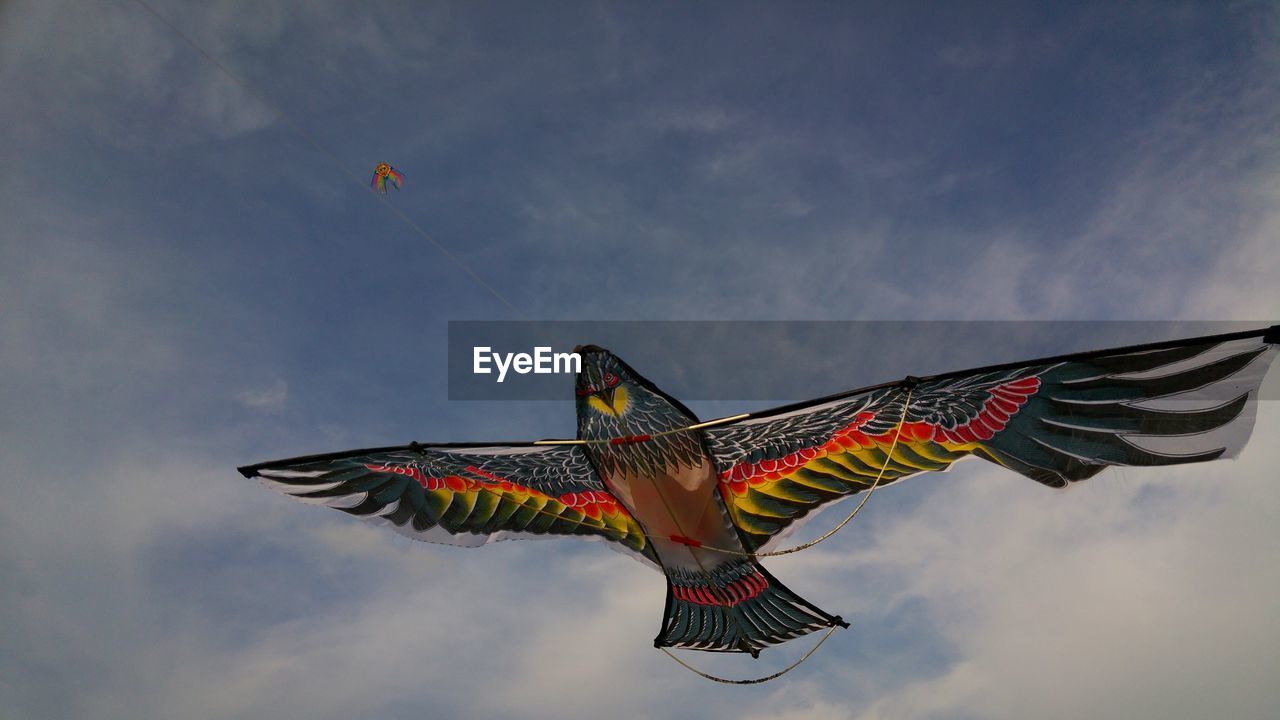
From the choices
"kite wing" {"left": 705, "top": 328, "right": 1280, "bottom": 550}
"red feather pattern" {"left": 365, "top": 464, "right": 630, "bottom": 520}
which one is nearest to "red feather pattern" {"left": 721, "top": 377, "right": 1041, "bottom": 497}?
"kite wing" {"left": 705, "top": 328, "right": 1280, "bottom": 550}

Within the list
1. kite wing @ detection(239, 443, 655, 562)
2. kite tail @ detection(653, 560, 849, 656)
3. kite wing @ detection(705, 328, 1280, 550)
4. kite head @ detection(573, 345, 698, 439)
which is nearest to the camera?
kite wing @ detection(705, 328, 1280, 550)

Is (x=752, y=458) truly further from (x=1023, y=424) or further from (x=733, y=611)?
(x=1023, y=424)

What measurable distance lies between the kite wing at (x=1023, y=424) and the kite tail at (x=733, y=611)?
138 cm

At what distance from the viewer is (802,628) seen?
882 centimetres

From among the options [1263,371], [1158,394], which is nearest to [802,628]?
[1158,394]

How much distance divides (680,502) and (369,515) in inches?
145

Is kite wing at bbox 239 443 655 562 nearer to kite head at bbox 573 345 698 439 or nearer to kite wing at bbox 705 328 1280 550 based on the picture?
kite head at bbox 573 345 698 439

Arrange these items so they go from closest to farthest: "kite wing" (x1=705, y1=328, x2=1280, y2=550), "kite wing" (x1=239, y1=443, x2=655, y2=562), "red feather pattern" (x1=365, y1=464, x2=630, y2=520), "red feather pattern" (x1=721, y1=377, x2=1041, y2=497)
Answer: "kite wing" (x1=705, y1=328, x2=1280, y2=550) → "red feather pattern" (x1=721, y1=377, x2=1041, y2=497) → "kite wing" (x1=239, y1=443, x2=655, y2=562) → "red feather pattern" (x1=365, y1=464, x2=630, y2=520)

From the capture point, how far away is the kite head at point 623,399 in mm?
7246

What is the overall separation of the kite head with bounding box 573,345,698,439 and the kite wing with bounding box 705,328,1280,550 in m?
0.50

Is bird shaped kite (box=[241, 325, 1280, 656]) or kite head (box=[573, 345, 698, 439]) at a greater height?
kite head (box=[573, 345, 698, 439])

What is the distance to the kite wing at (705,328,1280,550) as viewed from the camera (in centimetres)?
557

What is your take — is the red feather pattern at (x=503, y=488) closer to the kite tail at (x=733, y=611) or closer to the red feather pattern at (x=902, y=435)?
the kite tail at (x=733, y=611)

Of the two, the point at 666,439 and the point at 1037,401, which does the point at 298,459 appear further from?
the point at 1037,401
